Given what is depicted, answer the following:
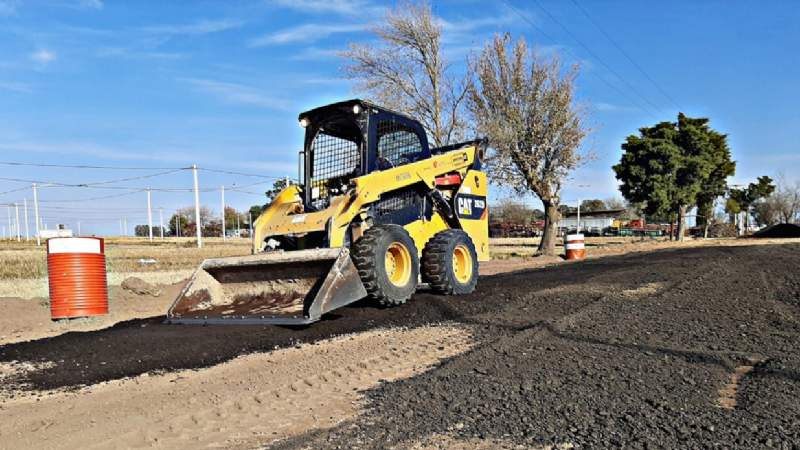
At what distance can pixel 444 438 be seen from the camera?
324 cm

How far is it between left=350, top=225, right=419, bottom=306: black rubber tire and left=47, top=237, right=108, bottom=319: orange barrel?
3.94 m

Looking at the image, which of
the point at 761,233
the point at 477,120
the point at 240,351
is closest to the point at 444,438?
the point at 240,351

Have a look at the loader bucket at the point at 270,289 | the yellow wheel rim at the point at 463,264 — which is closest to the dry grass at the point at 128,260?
the loader bucket at the point at 270,289

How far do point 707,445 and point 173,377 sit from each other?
3832mm

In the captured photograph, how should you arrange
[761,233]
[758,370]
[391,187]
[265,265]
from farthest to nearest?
[761,233], [391,187], [265,265], [758,370]

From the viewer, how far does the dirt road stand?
3326 mm

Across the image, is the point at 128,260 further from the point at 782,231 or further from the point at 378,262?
the point at 782,231

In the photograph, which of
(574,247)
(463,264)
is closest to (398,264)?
(463,264)

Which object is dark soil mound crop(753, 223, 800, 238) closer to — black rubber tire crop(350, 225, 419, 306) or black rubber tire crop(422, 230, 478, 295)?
black rubber tire crop(422, 230, 478, 295)

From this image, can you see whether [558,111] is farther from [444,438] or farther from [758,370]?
[444,438]

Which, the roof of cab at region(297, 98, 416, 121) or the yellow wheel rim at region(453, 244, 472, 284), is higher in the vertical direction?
the roof of cab at region(297, 98, 416, 121)

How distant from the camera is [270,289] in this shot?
7238 mm

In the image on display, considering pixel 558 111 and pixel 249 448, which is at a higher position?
pixel 558 111

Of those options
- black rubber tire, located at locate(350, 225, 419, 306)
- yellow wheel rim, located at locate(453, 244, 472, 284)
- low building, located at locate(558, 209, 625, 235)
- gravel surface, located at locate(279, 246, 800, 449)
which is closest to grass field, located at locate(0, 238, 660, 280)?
yellow wheel rim, located at locate(453, 244, 472, 284)
